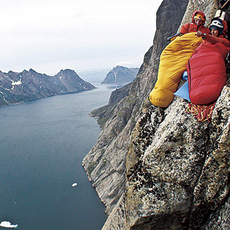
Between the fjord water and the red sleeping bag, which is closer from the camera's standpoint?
the red sleeping bag

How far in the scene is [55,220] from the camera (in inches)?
1794

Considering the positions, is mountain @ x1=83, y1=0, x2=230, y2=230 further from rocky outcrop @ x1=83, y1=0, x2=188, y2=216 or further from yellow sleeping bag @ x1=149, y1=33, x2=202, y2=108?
rocky outcrop @ x1=83, y1=0, x2=188, y2=216

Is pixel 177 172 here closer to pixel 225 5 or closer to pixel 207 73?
pixel 207 73

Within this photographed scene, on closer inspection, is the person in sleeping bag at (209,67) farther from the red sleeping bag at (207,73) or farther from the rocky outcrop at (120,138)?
the rocky outcrop at (120,138)

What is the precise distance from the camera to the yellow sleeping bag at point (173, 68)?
701cm

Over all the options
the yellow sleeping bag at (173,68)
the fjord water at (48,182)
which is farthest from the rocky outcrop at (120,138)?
the yellow sleeping bag at (173,68)

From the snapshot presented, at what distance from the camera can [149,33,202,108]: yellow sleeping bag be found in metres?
7.01

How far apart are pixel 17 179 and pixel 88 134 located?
43578mm

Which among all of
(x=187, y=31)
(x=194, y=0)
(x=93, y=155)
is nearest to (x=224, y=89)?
(x=187, y=31)

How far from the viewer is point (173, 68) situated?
711cm

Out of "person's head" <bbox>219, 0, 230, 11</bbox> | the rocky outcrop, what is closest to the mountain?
"person's head" <bbox>219, 0, 230, 11</bbox>

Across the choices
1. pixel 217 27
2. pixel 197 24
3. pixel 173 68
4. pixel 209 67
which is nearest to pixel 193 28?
pixel 197 24

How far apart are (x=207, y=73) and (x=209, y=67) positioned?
0.20 metres

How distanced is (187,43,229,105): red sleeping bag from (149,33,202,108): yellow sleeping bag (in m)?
0.46
